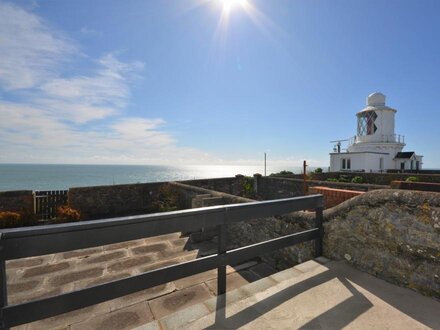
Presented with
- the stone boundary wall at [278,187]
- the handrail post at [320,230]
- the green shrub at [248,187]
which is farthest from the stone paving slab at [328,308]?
the green shrub at [248,187]

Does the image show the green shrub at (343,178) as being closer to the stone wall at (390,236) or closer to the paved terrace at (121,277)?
the paved terrace at (121,277)

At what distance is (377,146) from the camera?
2781 centimetres

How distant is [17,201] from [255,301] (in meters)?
10.1

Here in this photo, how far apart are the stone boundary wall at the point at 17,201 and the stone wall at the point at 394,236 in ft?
33.7

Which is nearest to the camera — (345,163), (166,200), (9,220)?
(9,220)

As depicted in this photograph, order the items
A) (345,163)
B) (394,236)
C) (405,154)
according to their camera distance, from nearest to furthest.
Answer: (394,236) → (405,154) → (345,163)

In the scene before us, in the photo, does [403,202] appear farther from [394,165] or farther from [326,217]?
[394,165]

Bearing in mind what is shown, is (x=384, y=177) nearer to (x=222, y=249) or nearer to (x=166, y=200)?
(x=166, y=200)

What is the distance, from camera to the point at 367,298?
2473 mm

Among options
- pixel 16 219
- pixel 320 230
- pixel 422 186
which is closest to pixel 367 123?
pixel 422 186

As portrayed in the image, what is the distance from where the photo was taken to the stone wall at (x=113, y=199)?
379 inches

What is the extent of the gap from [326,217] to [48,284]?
446cm

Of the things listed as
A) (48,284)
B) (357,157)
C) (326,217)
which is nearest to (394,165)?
Result: (357,157)

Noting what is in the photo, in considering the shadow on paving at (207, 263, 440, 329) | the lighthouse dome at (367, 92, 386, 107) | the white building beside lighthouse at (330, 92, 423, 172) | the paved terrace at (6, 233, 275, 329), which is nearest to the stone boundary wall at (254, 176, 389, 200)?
the paved terrace at (6, 233, 275, 329)
